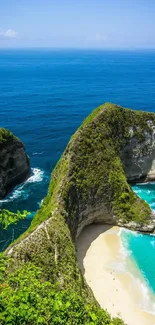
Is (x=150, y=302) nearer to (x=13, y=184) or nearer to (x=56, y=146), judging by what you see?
(x=13, y=184)

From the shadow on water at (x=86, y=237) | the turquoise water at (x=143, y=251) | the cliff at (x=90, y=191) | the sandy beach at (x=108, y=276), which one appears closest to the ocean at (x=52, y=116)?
the turquoise water at (x=143, y=251)

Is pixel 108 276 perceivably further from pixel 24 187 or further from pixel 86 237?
pixel 24 187

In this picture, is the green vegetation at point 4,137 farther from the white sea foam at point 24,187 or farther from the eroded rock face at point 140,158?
the eroded rock face at point 140,158

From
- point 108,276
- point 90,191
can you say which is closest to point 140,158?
point 90,191

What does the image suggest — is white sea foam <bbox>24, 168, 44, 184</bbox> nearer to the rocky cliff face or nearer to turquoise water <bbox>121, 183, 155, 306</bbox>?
the rocky cliff face

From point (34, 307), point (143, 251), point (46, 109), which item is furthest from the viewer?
point (46, 109)

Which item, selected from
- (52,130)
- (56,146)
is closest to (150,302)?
(56,146)
